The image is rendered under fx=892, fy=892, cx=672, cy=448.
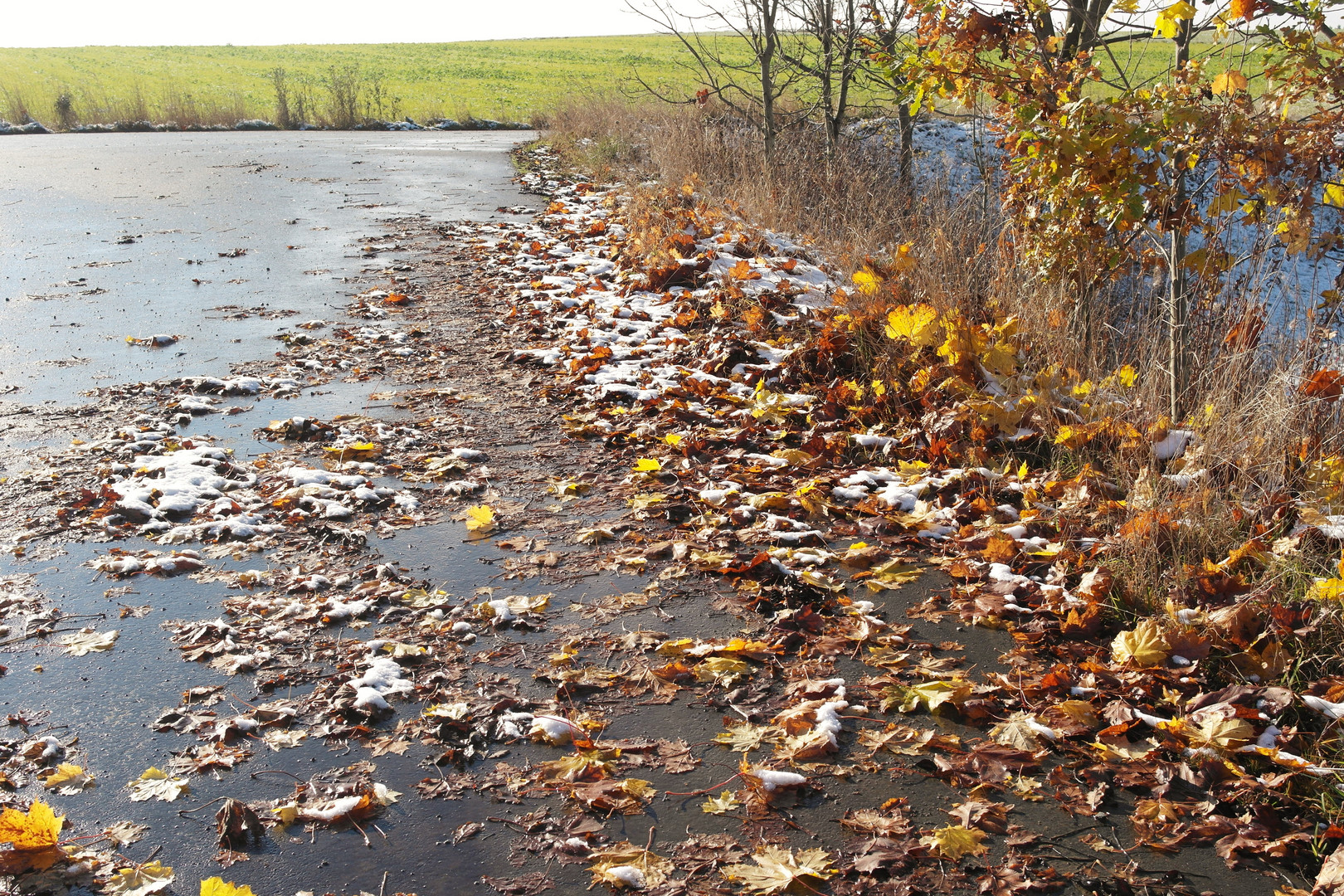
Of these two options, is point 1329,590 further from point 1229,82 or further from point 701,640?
point 1229,82

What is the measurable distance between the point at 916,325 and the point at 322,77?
155ft

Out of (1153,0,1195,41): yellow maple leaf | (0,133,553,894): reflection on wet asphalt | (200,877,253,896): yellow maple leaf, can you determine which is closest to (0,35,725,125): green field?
(0,133,553,894): reflection on wet asphalt

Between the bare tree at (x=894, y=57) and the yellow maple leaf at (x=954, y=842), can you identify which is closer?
the yellow maple leaf at (x=954, y=842)

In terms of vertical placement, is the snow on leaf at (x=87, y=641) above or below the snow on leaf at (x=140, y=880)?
above

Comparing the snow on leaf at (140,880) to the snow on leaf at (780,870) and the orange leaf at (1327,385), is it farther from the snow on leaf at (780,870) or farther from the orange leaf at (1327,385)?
the orange leaf at (1327,385)

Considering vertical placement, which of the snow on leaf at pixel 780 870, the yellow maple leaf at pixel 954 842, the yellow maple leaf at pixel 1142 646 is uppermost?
the yellow maple leaf at pixel 1142 646

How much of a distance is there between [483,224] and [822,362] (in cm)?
782

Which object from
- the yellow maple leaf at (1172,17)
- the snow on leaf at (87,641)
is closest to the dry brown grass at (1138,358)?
the yellow maple leaf at (1172,17)

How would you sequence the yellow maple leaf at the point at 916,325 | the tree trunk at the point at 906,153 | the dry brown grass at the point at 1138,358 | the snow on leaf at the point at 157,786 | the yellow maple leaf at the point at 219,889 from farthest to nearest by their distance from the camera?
1. the tree trunk at the point at 906,153
2. the yellow maple leaf at the point at 916,325
3. the dry brown grass at the point at 1138,358
4. the snow on leaf at the point at 157,786
5. the yellow maple leaf at the point at 219,889

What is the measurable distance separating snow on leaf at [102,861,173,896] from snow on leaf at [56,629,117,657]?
140cm

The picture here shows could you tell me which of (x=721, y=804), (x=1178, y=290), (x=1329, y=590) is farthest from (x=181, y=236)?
(x=1329, y=590)

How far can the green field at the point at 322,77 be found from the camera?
27.5 metres

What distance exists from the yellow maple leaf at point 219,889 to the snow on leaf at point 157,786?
514mm

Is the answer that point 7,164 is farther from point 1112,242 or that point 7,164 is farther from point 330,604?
point 1112,242
